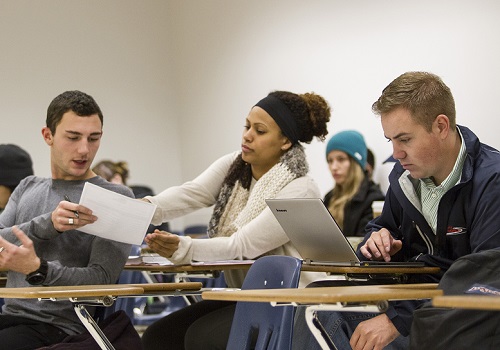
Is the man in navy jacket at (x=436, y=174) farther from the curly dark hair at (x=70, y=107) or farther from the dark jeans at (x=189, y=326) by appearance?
the curly dark hair at (x=70, y=107)

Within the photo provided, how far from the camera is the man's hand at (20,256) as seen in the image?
2.73m

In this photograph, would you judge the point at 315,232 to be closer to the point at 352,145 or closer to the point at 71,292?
the point at 71,292

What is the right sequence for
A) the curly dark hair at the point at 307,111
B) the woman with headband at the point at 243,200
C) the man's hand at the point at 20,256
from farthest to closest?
the curly dark hair at the point at 307,111 → the woman with headband at the point at 243,200 → the man's hand at the point at 20,256

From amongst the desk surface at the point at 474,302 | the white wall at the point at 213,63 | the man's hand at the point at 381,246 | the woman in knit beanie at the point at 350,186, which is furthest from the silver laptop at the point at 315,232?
the white wall at the point at 213,63

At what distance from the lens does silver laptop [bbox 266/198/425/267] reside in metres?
2.77

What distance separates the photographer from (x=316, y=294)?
6.27ft

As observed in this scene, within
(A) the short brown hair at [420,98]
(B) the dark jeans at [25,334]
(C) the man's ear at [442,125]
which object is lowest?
(B) the dark jeans at [25,334]

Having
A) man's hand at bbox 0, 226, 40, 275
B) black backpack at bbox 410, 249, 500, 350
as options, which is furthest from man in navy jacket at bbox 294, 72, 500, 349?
man's hand at bbox 0, 226, 40, 275

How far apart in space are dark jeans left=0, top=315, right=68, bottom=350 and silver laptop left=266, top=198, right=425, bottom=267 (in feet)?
3.05

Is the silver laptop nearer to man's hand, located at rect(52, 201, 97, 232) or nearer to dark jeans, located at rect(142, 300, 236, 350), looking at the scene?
dark jeans, located at rect(142, 300, 236, 350)

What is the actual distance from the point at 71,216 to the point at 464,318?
1.45 metres

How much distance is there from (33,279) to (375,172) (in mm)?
3559

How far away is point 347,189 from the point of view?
5492 mm

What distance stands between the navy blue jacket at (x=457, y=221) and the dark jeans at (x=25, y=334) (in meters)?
1.17
